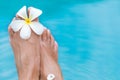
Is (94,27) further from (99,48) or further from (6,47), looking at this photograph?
(6,47)

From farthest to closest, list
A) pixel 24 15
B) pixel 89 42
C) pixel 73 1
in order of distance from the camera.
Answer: pixel 73 1, pixel 89 42, pixel 24 15

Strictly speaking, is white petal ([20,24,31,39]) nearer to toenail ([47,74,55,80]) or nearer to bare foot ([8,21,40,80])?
bare foot ([8,21,40,80])

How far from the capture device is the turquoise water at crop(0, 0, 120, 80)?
2553 millimetres

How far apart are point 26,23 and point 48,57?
0.67 ft

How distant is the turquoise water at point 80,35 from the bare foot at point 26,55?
0.17 m

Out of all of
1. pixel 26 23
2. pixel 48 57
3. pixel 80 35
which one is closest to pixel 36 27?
pixel 26 23

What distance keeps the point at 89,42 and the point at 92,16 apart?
0.20 meters

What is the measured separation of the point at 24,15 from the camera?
233cm

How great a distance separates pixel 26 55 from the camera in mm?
2363

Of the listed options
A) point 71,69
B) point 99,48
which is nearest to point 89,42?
point 99,48

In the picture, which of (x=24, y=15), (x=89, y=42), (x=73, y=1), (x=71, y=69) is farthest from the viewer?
(x=73, y=1)

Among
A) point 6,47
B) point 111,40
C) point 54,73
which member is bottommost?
point 54,73

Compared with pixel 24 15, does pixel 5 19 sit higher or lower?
higher

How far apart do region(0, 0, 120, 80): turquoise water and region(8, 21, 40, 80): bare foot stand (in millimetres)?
166
